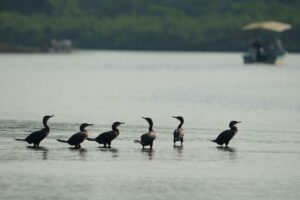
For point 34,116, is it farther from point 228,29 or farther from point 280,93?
point 228,29

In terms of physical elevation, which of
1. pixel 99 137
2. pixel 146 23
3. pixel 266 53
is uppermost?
pixel 146 23

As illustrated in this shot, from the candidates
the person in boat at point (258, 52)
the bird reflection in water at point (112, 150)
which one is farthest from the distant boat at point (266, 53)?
the bird reflection in water at point (112, 150)

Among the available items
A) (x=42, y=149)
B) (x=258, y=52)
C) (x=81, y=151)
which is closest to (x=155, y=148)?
(x=81, y=151)

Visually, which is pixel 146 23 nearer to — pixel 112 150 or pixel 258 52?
pixel 258 52

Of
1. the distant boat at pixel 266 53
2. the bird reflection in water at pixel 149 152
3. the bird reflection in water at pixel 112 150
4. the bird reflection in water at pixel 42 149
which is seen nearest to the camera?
the bird reflection in water at pixel 42 149

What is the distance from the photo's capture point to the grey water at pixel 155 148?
24.3 meters

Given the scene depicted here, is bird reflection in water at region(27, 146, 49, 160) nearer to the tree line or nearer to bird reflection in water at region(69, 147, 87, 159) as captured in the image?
bird reflection in water at region(69, 147, 87, 159)

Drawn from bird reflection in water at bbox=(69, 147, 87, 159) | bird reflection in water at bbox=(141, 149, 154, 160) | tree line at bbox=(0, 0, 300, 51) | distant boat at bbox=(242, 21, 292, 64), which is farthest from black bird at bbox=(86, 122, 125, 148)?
tree line at bbox=(0, 0, 300, 51)

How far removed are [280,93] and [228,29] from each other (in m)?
104

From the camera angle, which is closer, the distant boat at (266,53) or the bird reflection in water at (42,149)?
the bird reflection in water at (42,149)

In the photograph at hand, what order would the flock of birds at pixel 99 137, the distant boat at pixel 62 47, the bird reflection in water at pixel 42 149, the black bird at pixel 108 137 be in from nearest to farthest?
the bird reflection in water at pixel 42 149 < the flock of birds at pixel 99 137 < the black bird at pixel 108 137 < the distant boat at pixel 62 47

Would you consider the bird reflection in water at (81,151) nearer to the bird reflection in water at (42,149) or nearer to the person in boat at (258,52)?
the bird reflection in water at (42,149)

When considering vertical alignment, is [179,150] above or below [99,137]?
below

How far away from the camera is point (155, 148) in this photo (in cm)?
3134
